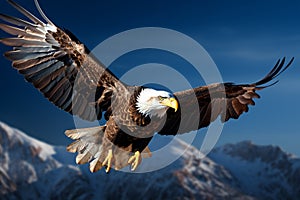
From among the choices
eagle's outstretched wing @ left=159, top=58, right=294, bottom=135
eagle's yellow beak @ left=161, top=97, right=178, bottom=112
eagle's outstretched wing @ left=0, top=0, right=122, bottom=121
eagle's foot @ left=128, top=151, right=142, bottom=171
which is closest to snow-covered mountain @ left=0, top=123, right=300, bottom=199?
eagle's outstretched wing @ left=159, top=58, right=294, bottom=135

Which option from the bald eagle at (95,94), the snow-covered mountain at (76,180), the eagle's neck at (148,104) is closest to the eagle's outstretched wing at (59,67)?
the bald eagle at (95,94)

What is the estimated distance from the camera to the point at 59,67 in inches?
307

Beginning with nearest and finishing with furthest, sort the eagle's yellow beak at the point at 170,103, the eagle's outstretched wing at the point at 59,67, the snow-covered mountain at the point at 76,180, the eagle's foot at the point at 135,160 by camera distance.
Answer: the eagle's yellow beak at the point at 170,103 < the eagle's foot at the point at 135,160 < the eagle's outstretched wing at the point at 59,67 < the snow-covered mountain at the point at 76,180

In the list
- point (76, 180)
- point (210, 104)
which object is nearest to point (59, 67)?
point (210, 104)

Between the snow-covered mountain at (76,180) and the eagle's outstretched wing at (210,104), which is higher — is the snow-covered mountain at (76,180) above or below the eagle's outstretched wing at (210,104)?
below

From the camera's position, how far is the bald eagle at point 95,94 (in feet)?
23.4

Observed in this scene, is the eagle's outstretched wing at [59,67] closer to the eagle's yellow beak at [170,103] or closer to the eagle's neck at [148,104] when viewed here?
the eagle's neck at [148,104]

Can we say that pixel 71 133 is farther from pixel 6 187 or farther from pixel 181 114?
pixel 6 187

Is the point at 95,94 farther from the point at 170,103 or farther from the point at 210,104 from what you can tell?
the point at 210,104

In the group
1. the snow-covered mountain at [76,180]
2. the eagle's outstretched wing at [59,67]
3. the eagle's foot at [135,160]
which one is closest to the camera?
the eagle's foot at [135,160]

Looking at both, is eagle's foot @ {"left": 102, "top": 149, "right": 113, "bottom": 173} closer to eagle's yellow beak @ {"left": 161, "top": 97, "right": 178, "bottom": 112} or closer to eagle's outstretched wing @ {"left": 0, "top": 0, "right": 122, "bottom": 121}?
eagle's outstretched wing @ {"left": 0, "top": 0, "right": 122, "bottom": 121}

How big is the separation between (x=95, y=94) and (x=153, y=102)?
113 centimetres

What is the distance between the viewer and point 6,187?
172 metres

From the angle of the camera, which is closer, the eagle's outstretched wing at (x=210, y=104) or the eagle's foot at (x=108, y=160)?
the eagle's foot at (x=108, y=160)
